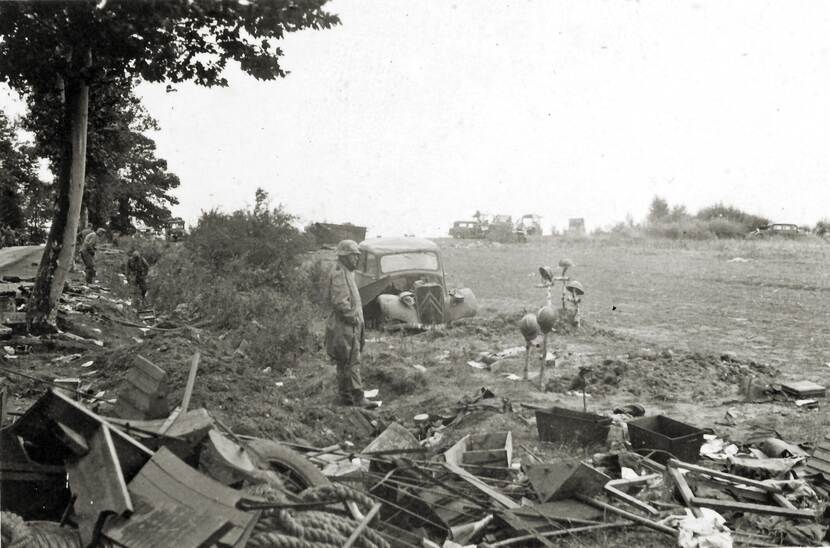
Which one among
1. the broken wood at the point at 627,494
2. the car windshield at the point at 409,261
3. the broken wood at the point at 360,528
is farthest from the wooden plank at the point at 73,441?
the car windshield at the point at 409,261

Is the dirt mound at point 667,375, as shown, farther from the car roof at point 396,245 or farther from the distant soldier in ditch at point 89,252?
the distant soldier in ditch at point 89,252

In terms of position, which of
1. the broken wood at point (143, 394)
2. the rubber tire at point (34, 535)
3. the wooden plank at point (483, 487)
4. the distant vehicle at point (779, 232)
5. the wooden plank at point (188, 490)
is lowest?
the wooden plank at point (483, 487)

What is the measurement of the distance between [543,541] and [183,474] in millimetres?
2150

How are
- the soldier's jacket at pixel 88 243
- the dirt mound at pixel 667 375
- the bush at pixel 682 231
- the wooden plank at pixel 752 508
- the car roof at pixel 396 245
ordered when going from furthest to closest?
the bush at pixel 682 231 → the soldier's jacket at pixel 88 243 → the car roof at pixel 396 245 → the dirt mound at pixel 667 375 → the wooden plank at pixel 752 508

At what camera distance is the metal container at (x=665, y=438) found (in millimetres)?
5539

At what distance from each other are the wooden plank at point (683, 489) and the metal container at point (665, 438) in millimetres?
416

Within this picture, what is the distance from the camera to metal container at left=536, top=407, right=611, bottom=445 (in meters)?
5.89

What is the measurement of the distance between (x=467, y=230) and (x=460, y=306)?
112ft

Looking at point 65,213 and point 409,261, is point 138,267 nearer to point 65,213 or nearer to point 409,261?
point 65,213

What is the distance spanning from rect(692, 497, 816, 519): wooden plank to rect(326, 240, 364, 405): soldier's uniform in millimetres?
4379

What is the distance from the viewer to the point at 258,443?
14.1 feet

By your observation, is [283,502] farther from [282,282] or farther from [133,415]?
[282,282]

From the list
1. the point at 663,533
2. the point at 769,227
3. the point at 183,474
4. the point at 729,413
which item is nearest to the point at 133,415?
the point at 183,474

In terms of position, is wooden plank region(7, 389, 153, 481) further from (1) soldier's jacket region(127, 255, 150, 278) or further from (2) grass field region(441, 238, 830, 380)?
(1) soldier's jacket region(127, 255, 150, 278)
